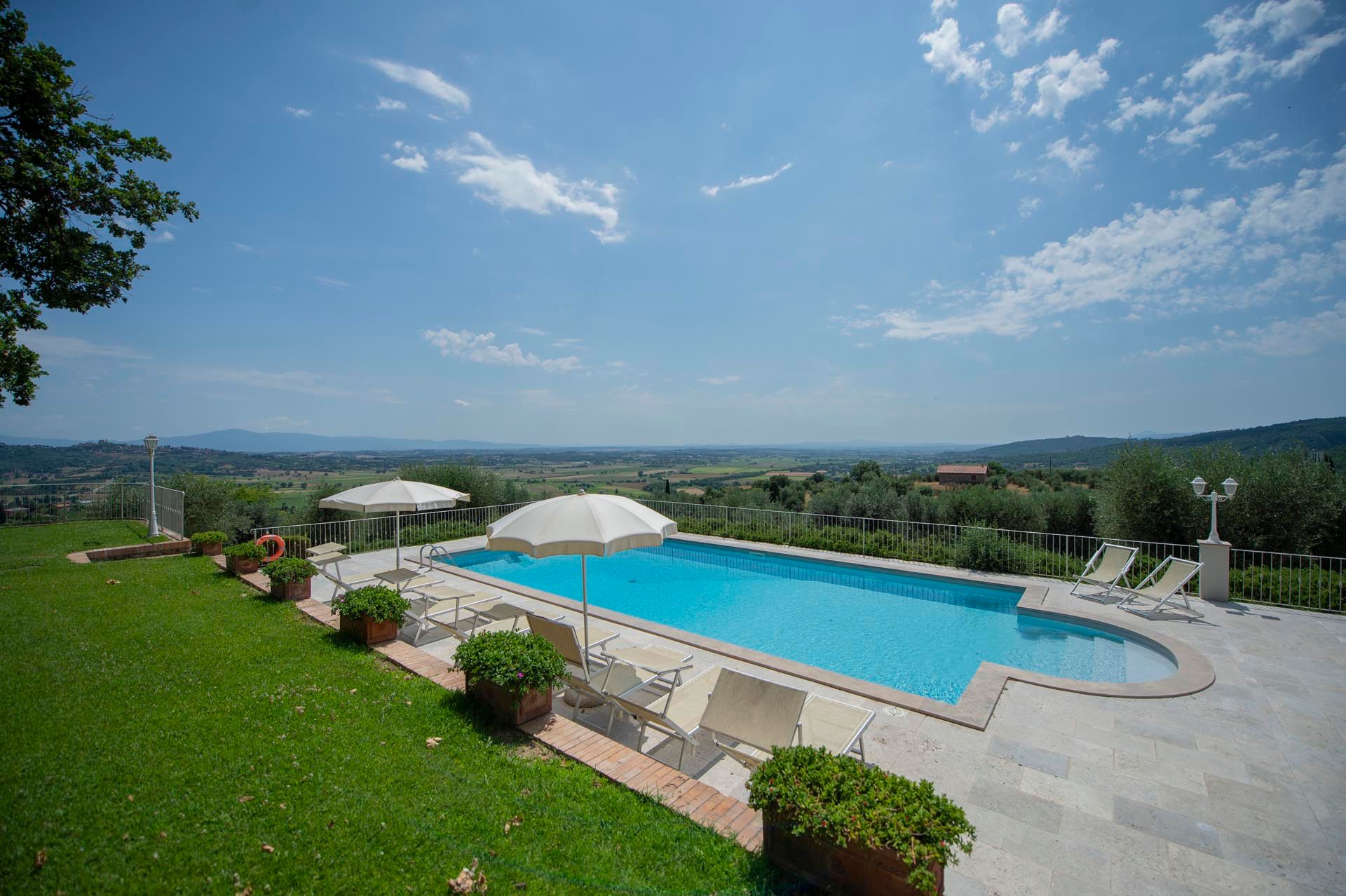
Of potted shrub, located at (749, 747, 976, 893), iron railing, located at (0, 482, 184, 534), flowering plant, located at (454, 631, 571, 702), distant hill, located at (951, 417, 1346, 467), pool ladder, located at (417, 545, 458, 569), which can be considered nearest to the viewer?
potted shrub, located at (749, 747, 976, 893)

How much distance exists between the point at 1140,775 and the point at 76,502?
2550 centimetres

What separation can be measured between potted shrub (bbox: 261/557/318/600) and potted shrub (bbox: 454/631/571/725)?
4.78 meters

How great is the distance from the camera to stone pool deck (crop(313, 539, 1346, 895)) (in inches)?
117

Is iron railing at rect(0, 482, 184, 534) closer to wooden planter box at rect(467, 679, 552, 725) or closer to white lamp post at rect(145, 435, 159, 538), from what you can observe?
white lamp post at rect(145, 435, 159, 538)

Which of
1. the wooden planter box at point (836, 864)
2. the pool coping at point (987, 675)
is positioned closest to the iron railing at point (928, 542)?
the pool coping at point (987, 675)

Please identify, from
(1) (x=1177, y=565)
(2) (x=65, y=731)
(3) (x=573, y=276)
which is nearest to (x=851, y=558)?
(1) (x=1177, y=565)

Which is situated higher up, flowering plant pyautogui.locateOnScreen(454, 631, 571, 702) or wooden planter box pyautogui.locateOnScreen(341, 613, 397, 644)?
flowering plant pyautogui.locateOnScreen(454, 631, 571, 702)

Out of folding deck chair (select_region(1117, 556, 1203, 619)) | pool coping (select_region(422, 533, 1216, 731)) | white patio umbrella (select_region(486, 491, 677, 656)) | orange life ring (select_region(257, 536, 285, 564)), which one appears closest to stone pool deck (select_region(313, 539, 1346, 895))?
pool coping (select_region(422, 533, 1216, 731))

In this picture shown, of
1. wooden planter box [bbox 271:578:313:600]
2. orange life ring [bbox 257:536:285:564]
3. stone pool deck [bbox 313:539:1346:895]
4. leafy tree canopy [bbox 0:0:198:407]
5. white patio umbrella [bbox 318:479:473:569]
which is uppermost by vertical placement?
leafy tree canopy [bbox 0:0:198:407]

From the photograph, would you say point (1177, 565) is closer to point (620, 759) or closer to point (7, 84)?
point (620, 759)

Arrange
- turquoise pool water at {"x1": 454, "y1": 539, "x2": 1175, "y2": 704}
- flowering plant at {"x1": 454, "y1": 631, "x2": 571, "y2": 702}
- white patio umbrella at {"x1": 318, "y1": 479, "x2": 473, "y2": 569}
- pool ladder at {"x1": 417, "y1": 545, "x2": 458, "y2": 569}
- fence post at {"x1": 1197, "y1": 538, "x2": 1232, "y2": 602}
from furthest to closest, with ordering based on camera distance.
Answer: pool ladder at {"x1": 417, "y1": 545, "x2": 458, "y2": 569} < fence post at {"x1": 1197, "y1": 538, "x2": 1232, "y2": 602} < white patio umbrella at {"x1": 318, "y1": 479, "x2": 473, "y2": 569} < turquoise pool water at {"x1": 454, "y1": 539, "x2": 1175, "y2": 704} < flowering plant at {"x1": 454, "y1": 631, "x2": 571, "y2": 702}

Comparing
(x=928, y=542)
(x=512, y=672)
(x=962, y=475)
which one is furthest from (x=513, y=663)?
(x=962, y=475)

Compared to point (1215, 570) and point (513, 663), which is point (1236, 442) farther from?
point (513, 663)

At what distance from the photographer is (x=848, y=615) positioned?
933 centimetres
